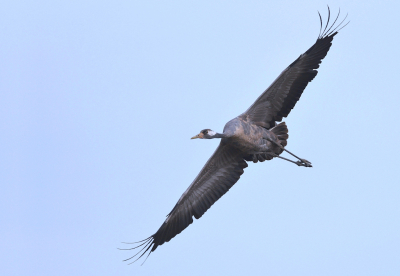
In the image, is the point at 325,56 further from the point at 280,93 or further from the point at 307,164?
the point at 307,164

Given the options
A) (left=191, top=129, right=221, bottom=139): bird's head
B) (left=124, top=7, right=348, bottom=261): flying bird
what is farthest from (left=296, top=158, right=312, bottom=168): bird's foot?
(left=191, top=129, right=221, bottom=139): bird's head

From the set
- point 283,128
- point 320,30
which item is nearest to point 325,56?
point 320,30

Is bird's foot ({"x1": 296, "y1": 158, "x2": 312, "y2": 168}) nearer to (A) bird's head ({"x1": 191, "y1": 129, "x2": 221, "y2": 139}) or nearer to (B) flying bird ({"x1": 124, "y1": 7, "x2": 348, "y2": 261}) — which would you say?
(B) flying bird ({"x1": 124, "y1": 7, "x2": 348, "y2": 261})

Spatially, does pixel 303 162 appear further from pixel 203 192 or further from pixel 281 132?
pixel 203 192

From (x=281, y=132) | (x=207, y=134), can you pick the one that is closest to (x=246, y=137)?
(x=207, y=134)

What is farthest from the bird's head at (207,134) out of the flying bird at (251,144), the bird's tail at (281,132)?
the bird's tail at (281,132)

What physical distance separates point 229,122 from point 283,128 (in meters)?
1.61

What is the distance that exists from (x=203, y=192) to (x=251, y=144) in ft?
5.86

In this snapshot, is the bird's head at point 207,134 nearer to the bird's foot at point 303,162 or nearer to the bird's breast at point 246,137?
the bird's breast at point 246,137

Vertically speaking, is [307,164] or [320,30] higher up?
[320,30]

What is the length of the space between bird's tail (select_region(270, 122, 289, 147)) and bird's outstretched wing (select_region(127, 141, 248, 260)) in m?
0.97

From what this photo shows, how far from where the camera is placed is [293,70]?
750 inches

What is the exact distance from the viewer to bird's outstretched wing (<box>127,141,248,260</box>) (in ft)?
64.2

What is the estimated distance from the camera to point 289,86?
19219 millimetres
